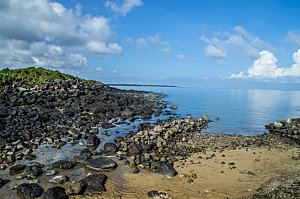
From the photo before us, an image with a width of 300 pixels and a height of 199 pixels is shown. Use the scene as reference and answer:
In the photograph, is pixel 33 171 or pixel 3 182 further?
pixel 33 171

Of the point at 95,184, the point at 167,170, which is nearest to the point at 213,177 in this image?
the point at 167,170

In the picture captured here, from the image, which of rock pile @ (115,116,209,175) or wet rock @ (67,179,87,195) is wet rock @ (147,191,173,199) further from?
wet rock @ (67,179,87,195)

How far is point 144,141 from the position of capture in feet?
58.1

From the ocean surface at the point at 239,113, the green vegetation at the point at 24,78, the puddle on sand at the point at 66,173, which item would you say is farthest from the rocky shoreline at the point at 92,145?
the green vegetation at the point at 24,78

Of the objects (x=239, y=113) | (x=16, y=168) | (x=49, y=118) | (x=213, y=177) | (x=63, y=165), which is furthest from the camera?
(x=239, y=113)

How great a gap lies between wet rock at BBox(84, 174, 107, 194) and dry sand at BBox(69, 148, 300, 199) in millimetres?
363

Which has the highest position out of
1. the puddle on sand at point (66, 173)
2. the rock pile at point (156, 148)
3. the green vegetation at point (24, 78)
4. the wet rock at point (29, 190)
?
the green vegetation at point (24, 78)

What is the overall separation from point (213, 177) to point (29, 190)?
34.8ft

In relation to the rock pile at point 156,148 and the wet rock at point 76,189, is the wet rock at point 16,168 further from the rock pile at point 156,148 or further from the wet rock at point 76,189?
the rock pile at point 156,148

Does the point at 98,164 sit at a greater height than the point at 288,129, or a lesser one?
lesser

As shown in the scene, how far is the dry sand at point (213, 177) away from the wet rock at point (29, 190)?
3.19m

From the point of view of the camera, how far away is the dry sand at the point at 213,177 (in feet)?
32.9

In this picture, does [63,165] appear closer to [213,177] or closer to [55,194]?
[55,194]

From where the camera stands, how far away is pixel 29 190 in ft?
31.4
